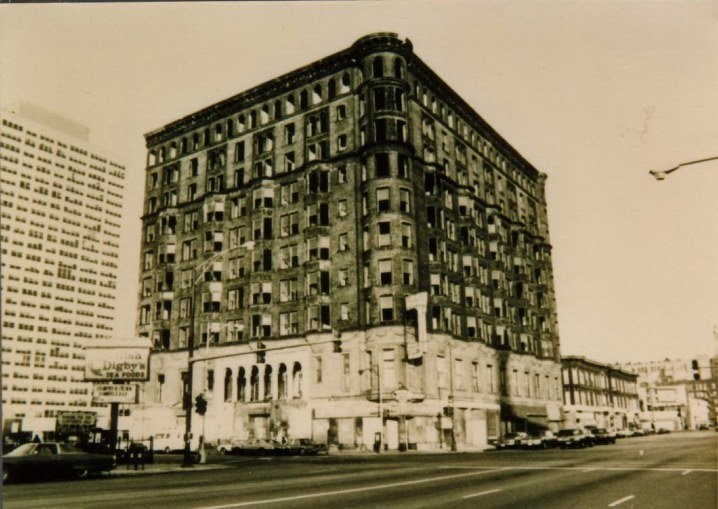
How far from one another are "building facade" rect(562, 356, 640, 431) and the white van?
4980cm

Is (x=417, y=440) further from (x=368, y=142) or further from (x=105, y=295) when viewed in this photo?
(x=105, y=295)

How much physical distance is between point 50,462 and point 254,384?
1517 inches

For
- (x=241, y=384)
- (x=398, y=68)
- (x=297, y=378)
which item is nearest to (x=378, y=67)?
(x=398, y=68)

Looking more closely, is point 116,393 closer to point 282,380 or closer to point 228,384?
point 282,380

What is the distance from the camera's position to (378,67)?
180 ft

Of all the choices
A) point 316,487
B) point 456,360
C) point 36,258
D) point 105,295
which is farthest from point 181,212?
point 105,295

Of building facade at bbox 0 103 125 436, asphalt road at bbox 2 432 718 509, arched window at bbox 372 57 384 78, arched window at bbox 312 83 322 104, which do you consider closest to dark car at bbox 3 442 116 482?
asphalt road at bbox 2 432 718 509

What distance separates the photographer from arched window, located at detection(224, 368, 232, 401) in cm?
6038

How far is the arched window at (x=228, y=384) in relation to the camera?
60.4 m

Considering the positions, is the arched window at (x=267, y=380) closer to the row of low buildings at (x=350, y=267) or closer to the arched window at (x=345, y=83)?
the row of low buildings at (x=350, y=267)

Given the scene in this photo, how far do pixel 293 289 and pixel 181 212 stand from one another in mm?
18881

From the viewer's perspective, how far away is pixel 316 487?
54.4 ft

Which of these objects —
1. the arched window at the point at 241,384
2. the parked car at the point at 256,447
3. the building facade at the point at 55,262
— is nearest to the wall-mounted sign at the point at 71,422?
the arched window at the point at 241,384

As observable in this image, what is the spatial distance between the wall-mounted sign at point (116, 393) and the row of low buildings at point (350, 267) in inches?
312
